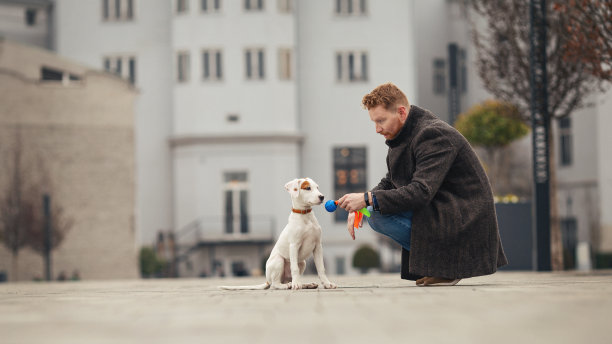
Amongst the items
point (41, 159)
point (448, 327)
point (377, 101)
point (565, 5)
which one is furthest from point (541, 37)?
point (41, 159)

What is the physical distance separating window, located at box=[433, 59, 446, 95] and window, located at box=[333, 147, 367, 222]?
7.59 m

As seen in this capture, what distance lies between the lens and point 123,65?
49.2 m

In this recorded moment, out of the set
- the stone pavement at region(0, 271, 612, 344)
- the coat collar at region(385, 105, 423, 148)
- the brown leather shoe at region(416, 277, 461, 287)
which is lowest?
the brown leather shoe at region(416, 277, 461, 287)

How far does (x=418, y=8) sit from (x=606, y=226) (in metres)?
19.6

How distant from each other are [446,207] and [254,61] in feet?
128

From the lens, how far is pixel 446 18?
5378 cm

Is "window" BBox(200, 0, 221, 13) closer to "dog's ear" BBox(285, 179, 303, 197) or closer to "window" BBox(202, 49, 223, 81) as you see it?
"window" BBox(202, 49, 223, 81)

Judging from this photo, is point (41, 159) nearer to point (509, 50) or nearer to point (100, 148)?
point (100, 148)

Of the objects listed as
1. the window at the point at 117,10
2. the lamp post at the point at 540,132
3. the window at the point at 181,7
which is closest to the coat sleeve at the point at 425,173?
the lamp post at the point at 540,132

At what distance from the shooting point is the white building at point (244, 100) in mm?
46188

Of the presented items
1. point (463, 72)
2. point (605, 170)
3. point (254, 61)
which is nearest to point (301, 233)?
point (605, 170)

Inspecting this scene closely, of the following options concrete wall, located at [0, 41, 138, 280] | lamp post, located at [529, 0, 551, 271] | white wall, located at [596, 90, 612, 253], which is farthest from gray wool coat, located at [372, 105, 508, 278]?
concrete wall, located at [0, 41, 138, 280]

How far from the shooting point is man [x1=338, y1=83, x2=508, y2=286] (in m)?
8.38

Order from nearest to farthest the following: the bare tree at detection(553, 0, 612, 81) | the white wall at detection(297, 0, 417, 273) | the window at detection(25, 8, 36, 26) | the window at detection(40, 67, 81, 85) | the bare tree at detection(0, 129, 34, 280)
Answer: the bare tree at detection(553, 0, 612, 81) < the bare tree at detection(0, 129, 34, 280) < the window at detection(40, 67, 81, 85) < the white wall at detection(297, 0, 417, 273) < the window at detection(25, 8, 36, 26)
